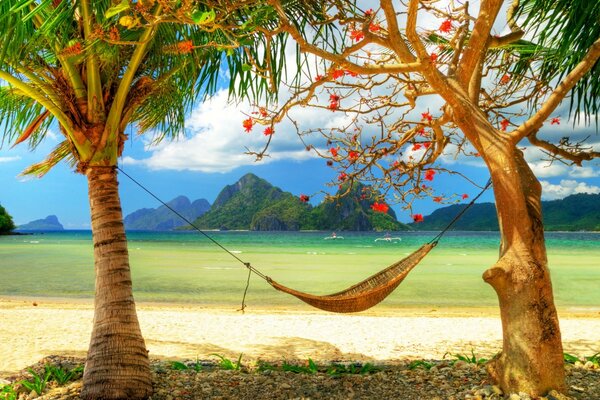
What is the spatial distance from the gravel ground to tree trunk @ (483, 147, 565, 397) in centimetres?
10

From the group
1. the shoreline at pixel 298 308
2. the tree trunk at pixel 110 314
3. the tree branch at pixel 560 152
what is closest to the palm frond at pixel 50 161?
the tree trunk at pixel 110 314

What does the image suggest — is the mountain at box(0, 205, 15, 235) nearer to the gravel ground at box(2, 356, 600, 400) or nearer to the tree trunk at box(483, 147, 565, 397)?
the gravel ground at box(2, 356, 600, 400)

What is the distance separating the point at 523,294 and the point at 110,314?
2.13 m

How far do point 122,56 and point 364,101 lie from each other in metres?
1.61

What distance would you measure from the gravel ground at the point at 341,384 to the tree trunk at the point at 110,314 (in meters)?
0.19

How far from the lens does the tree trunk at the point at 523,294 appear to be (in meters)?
2.37

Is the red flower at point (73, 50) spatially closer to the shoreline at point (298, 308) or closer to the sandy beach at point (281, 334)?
the sandy beach at point (281, 334)

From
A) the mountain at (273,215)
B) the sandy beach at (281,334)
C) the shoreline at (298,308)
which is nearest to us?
the sandy beach at (281,334)

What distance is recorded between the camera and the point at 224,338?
4.99 metres

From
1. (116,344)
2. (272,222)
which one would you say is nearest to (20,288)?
(116,344)

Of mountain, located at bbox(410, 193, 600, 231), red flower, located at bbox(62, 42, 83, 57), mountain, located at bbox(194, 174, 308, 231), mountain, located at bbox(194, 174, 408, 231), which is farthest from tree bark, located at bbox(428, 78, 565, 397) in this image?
mountain, located at bbox(194, 174, 308, 231)

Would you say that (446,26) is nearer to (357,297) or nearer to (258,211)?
(357,297)

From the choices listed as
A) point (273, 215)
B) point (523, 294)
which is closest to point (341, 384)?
point (523, 294)

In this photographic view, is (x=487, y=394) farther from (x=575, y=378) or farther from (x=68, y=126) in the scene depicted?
(x=68, y=126)
